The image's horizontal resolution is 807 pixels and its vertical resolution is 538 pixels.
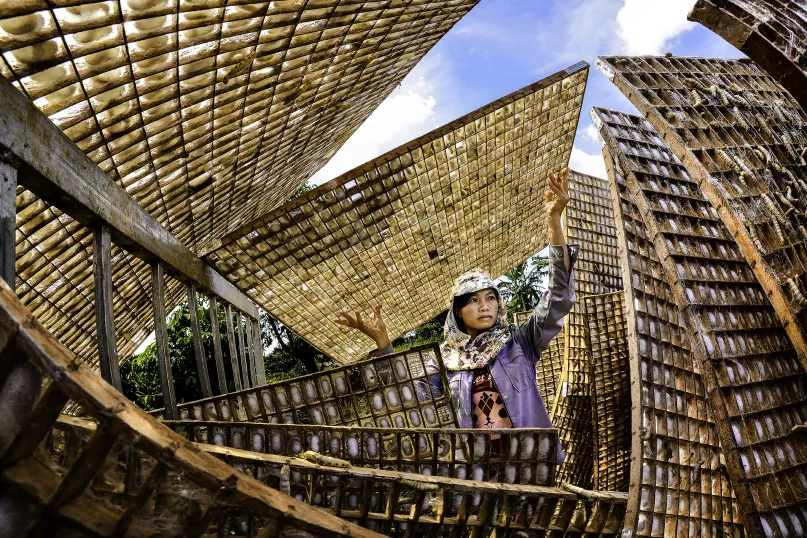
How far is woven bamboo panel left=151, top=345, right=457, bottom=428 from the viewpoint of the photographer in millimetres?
2512

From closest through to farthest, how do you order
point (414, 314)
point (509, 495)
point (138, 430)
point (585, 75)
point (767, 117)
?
point (138, 430) < point (509, 495) < point (767, 117) < point (585, 75) < point (414, 314)

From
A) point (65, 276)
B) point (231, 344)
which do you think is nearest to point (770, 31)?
Answer: point (65, 276)

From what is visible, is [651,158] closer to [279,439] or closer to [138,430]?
Result: [279,439]

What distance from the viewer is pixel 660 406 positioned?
3051 millimetres

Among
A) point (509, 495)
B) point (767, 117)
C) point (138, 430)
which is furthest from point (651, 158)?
point (138, 430)

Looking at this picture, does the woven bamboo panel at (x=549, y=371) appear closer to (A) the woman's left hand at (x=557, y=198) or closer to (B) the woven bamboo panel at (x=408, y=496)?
(A) the woman's left hand at (x=557, y=198)

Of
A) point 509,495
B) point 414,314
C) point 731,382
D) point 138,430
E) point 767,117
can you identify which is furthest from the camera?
point 414,314

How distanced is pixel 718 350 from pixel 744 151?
1.03 m

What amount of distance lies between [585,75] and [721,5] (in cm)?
225

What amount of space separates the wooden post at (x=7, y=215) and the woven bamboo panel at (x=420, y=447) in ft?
2.61

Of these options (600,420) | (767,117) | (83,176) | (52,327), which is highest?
(767,117)

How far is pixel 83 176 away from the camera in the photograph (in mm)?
1992

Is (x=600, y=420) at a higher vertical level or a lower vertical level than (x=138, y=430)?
higher

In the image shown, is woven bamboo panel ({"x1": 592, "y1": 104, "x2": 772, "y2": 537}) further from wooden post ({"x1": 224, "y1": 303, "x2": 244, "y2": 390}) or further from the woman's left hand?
wooden post ({"x1": 224, "y1": 303, "x2": 244, "y2": 390})
